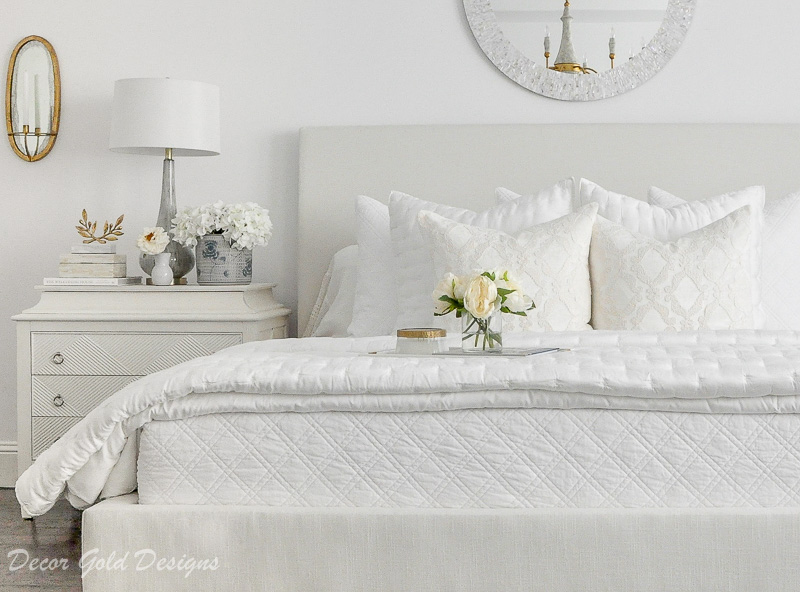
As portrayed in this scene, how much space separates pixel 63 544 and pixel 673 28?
2.60 m

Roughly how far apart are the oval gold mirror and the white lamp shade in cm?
47

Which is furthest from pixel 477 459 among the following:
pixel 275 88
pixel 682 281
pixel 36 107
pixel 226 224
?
pixel 36 107

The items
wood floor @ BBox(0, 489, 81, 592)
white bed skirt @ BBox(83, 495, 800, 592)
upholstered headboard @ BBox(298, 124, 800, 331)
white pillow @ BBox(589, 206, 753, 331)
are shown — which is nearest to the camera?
white bed skirt @ BBox(83, 495, 800, 592)

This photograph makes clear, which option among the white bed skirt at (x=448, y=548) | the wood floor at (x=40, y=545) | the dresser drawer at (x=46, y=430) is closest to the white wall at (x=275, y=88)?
the dresser drawer at (x=46, y=430)

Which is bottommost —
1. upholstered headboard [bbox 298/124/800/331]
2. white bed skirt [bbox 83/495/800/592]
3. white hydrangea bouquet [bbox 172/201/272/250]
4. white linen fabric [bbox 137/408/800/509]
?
white bed skirt [bbox 83/495/800/592]

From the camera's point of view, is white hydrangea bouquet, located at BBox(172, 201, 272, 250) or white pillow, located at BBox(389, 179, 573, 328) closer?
white pillow, located at BBox(389, 179, 573, 328)

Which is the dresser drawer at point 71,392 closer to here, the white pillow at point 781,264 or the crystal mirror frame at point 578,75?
the crystal mirror frame at point 578,75

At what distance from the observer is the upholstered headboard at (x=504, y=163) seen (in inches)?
122

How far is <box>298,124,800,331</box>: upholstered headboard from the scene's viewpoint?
10.2 feet

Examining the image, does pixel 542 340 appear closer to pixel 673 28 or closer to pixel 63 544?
pixel 63 544

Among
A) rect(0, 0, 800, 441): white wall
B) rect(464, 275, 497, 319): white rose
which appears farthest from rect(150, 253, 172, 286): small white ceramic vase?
rect(464, 275, 497, 319): white rose

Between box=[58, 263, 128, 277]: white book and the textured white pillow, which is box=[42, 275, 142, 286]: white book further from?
the textured white pillow

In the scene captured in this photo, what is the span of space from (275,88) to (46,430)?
146cm

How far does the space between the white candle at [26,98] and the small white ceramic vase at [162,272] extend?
0.89 metres
